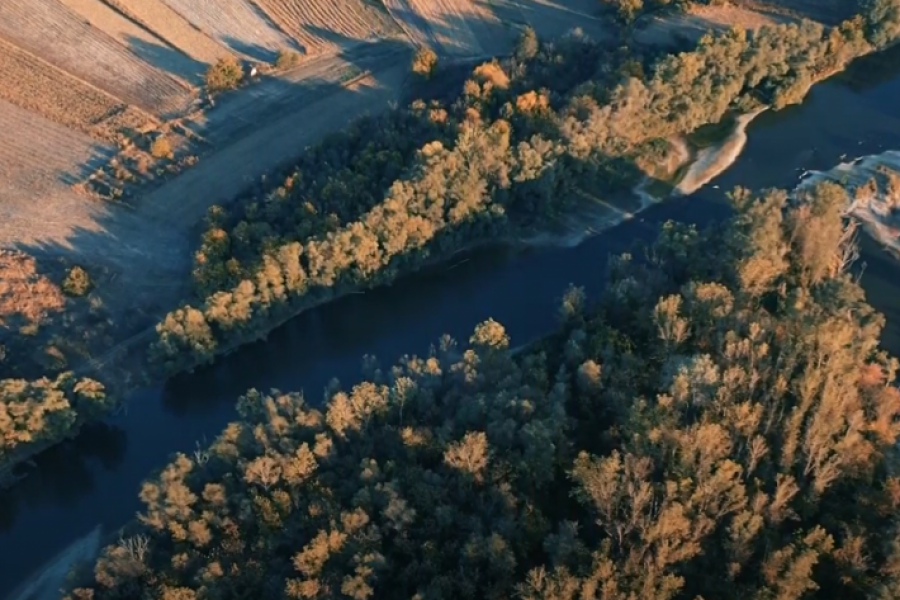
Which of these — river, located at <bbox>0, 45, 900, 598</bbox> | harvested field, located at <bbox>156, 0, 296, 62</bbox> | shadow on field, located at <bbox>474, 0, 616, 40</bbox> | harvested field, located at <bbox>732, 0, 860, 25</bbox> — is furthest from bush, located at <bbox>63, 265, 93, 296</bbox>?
harvested field, located at <bbox>732, 0, 860, 25</bbox>

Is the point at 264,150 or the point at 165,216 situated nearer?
the point at 165,216

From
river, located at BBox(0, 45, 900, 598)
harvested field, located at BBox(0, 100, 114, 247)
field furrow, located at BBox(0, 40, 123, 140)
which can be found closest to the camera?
river, located at BBox(0, 45, 900, 598)

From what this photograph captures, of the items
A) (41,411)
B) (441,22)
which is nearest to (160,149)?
(41,411)

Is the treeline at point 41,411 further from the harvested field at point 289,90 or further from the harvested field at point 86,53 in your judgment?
the harvested field at point 86,53

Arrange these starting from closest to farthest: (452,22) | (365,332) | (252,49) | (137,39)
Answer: (365,332), (252,49), (137,39), (452,22)

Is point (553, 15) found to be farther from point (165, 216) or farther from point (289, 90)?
point (165, 216)

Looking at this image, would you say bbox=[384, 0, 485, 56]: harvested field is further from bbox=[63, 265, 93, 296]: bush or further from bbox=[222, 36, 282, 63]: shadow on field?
bbox=[63, 265, 93, 296]: bush
